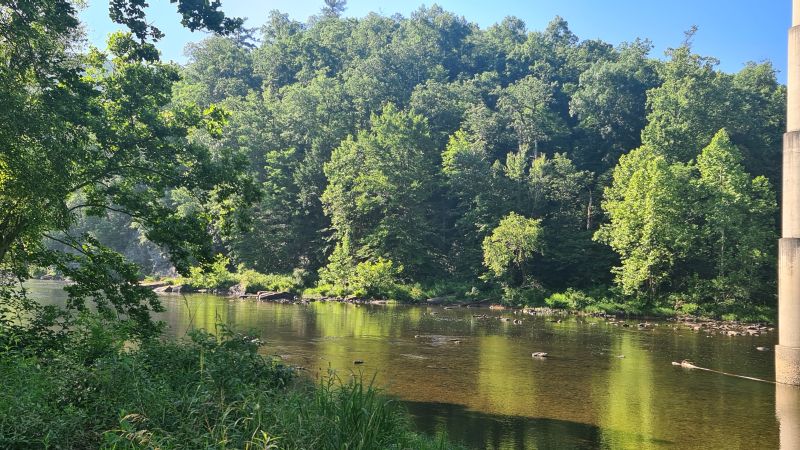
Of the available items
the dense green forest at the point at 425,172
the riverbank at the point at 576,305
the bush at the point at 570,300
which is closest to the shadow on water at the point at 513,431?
the dense green forest at the point at 425,172

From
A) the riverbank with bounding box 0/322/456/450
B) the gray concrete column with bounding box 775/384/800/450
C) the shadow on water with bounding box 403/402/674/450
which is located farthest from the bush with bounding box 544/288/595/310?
the riverbank with bounding box 0/322/456/450

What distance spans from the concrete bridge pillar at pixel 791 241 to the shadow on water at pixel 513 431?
7.40 m

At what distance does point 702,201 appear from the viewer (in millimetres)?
46594

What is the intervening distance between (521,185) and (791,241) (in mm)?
42077

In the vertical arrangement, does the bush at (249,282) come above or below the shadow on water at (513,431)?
above

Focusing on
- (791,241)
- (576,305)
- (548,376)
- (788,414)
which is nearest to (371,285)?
(576,305)

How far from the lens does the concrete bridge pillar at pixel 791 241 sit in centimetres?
1698

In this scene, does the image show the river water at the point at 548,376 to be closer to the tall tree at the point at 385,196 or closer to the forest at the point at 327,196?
the forest at the point at 327,196

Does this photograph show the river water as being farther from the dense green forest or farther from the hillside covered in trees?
the hillside covered in trees

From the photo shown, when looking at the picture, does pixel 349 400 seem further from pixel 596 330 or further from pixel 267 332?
pixel 596 330

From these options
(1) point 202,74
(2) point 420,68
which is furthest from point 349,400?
(1) point 202,74

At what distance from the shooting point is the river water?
1285cm

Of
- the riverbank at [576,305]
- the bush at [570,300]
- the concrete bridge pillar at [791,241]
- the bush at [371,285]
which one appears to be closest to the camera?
the concrete bridge pillar at [791,241]

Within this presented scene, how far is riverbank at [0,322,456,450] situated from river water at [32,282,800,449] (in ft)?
4.47
